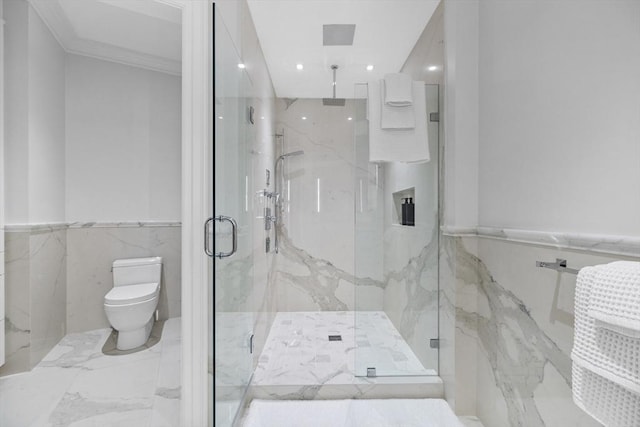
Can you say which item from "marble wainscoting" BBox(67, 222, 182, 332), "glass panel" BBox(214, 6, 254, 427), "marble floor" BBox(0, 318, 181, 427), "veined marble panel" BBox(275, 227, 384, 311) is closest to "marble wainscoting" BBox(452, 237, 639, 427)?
"glass panel" BBox(214, 6, 254, 427)

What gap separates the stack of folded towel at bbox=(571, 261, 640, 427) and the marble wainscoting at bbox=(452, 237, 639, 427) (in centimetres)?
18

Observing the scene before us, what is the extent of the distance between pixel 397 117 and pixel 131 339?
8.20ft

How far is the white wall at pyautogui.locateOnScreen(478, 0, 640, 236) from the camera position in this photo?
0.87 meters

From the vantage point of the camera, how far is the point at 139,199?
2.93 meters

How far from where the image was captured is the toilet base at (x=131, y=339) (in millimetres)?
2422

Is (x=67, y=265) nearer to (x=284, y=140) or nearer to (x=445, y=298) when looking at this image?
(x=284, y=140)

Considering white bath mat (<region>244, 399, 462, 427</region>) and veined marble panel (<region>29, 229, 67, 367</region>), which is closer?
white bath mat (<region>244, 399, 462, 427</region>)

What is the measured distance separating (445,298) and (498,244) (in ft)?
1.57

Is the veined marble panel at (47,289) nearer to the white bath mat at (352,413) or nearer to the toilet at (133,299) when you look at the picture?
the toilet at (133,299)

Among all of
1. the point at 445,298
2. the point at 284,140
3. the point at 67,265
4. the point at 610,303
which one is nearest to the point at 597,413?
the point at 610,303

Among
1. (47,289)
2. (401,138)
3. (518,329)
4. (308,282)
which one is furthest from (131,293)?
(518,329)

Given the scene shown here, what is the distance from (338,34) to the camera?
88.2 inches

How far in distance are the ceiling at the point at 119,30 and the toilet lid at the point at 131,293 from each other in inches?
75.9

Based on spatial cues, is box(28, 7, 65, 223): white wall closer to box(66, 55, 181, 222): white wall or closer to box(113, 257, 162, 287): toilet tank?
box(66, 55, 181, 222): white wall
